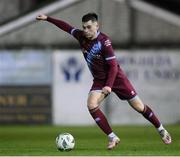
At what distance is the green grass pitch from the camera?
13.5 m

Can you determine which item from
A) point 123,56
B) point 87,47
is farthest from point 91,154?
point 123,56

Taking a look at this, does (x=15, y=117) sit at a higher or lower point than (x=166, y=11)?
lower

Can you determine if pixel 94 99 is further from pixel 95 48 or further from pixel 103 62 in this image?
pixel 95 48

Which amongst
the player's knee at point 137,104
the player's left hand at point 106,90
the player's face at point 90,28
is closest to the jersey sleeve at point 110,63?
the player's left hand at point 106,90

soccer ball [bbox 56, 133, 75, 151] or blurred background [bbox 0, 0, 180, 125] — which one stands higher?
soccer ball [bbox 56, 133, 75, 151]

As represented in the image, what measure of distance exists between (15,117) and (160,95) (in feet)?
13.2

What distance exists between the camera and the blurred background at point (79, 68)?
25.2 m

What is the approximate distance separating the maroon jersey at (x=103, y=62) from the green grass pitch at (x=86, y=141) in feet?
3.32

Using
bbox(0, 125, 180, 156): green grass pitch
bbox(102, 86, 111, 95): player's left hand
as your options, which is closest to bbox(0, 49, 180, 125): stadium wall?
bbox(0, 125, 180, 156): green grass pitch

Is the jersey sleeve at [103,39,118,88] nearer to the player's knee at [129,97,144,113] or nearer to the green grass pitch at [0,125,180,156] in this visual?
the player's knee at [129,97,144,113]

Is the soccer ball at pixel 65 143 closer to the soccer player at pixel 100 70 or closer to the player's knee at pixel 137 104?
the soccer player at pixel 100 70

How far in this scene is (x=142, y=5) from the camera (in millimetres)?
26266

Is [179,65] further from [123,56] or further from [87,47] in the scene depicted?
[87,47]

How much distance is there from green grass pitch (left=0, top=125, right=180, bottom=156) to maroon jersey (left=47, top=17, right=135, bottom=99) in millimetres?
1013
